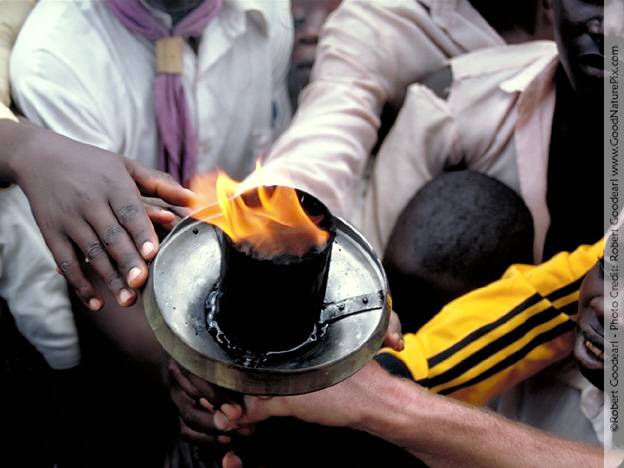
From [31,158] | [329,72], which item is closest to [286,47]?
[329,72]

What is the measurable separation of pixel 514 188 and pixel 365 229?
0.39m

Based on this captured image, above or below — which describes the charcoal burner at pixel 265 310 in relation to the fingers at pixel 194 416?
above

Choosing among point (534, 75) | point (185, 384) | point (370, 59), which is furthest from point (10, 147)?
point (534, 75)

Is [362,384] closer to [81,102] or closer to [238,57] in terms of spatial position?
[81,102]

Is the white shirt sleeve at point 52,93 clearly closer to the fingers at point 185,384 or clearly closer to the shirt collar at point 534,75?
the fingers at point 185,384

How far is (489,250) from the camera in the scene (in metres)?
1.73

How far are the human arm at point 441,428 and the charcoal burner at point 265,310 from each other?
0.98 ft

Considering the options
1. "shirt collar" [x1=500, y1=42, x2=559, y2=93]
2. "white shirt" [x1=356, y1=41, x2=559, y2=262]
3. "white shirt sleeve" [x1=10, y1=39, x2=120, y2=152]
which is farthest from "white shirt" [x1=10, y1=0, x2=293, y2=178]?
"shirt collar" [x1=500, y1=42, x2=559, y2=93]

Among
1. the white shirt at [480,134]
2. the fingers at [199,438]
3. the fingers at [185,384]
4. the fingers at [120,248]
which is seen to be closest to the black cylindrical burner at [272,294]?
the fingers at [120,248]

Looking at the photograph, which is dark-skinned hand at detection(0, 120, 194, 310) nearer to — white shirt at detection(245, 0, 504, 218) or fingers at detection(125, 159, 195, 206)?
fingers at detection(125, 159, 195, 206)

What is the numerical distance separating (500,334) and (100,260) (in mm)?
825

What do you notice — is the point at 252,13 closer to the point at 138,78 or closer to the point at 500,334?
the point at 138,78

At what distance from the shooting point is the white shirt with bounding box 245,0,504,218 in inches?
74.4

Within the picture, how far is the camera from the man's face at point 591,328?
1315mm
